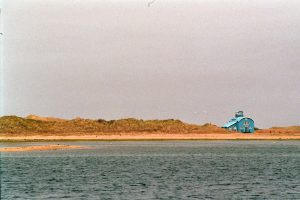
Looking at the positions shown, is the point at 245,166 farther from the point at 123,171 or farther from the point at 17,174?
the point at 17,174

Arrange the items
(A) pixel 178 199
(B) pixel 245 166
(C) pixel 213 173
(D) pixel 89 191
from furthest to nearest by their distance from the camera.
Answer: (B) pixel 245 166 < (C) pixel 213 173 < (D) pixel 89 191 < (A) pixel 178 199

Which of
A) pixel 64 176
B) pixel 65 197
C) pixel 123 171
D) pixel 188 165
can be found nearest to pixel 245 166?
pixel 188 165

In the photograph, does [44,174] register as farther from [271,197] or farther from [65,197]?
[271,197]

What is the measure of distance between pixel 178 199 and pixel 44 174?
2753 centimetres

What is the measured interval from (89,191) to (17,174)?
20573mm

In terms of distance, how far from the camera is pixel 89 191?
175 feet

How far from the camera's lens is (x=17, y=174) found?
71062mm

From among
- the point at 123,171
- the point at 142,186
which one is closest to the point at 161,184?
the point at 142,186

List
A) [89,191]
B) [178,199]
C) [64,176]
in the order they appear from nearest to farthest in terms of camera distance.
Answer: [178,199]
[89,191]
[64,176]

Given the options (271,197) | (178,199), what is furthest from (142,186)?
(271,197)

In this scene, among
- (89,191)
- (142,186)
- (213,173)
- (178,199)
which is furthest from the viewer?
(213,173)

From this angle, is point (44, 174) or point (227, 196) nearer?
point (227, 196)

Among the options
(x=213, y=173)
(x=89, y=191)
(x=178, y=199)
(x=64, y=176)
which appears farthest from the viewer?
(x=213, y=173)

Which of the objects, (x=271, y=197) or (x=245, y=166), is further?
(x=245, y=166)
